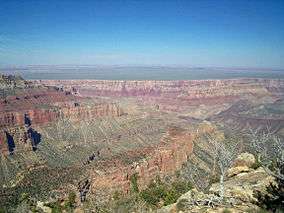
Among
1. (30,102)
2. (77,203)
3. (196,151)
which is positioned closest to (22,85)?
(30,102)

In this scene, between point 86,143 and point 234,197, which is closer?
point 234,197

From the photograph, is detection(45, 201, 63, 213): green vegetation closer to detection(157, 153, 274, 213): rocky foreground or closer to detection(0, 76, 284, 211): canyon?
detection(0, 76, 284, 211): canyon

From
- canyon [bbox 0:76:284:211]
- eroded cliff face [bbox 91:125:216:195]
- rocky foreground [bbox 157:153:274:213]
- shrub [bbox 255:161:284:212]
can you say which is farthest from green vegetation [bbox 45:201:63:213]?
shrub [bbox 255:161:284:212]

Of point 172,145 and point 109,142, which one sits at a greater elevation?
point 172,145

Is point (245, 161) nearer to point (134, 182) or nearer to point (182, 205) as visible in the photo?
point (182, 205)

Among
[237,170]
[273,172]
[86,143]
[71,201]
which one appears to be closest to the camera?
[273,172]

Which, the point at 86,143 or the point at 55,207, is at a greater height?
the point at 55,207

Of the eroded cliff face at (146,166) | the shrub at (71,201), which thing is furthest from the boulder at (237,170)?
the eroded cliff face at (146,166)

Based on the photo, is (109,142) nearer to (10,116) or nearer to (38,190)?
(10,116)

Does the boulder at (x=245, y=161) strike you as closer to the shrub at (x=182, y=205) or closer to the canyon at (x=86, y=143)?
the shrub at (x=182, y=205)

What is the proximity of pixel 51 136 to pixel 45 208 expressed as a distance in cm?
8906

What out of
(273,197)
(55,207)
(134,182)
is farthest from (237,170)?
(134,182)

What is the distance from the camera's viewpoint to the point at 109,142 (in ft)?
439

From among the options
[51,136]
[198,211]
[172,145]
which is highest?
[198,211]
